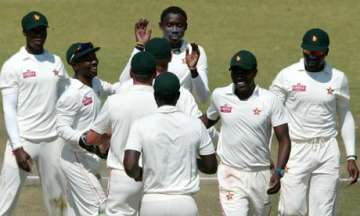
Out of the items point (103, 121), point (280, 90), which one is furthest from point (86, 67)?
point (280, 90)

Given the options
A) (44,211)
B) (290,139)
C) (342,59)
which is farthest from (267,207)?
(342,59)

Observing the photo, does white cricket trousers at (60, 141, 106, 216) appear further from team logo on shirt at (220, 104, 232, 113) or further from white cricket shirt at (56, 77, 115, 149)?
team logo on shirt at (220, 104, 232, 113)

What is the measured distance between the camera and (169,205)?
10398 mm

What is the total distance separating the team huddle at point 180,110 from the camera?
11625 mm

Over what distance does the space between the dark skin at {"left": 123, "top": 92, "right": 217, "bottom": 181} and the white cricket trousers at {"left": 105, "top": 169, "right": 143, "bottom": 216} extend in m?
0.87

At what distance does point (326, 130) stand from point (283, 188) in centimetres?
78

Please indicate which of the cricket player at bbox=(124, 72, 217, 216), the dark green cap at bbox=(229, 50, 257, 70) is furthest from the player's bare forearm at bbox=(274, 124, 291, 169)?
the cricket player at bbox=(124, 72, 217, 216)

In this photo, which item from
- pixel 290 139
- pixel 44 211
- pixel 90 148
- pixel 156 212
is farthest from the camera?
pixel 44 211

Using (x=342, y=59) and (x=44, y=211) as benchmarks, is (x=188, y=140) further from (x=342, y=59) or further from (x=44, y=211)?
(x=342, y=59)

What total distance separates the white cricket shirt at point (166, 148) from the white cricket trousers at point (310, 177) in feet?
10.0

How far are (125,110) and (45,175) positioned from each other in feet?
8.39

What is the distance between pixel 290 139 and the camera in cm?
1302

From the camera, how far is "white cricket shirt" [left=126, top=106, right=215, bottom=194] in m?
10.4

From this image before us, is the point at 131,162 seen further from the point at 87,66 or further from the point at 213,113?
the point at 87,66
